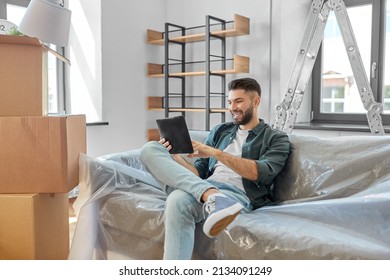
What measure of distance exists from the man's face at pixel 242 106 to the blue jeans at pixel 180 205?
1.24ft

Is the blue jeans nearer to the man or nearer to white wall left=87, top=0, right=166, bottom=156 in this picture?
the man

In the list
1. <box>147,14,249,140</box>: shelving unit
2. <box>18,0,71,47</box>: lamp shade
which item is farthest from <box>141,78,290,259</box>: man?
<box>147,14,249,140</box>: shelving unit

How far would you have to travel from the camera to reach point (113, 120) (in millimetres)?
3539

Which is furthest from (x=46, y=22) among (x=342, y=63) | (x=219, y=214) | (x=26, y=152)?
(x=342, y=63)

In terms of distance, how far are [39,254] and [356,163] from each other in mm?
1285

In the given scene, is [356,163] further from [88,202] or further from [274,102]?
[274,102]

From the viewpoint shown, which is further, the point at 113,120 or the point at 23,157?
the point at 113,120

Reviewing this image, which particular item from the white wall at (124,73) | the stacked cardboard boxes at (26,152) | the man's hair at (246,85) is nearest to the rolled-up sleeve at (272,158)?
the man's hair at (246,85)

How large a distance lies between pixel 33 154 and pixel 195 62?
7.08ft

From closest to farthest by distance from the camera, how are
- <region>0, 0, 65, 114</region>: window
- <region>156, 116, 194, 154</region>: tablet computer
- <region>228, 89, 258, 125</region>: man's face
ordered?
<region>156, 116, 194, 154</region>: tablet computer, <region>228, 89, 258, 125</region>: man's face, <region>0, 0, 65, 114</region>: window

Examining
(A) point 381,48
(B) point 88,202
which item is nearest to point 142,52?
(A) point 381,48

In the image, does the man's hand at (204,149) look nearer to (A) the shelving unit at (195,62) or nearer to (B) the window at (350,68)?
(A) the shelving unit at (195,62)

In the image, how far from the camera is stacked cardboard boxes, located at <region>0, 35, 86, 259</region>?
1.56 m

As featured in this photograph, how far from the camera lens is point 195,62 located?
11.5ft
